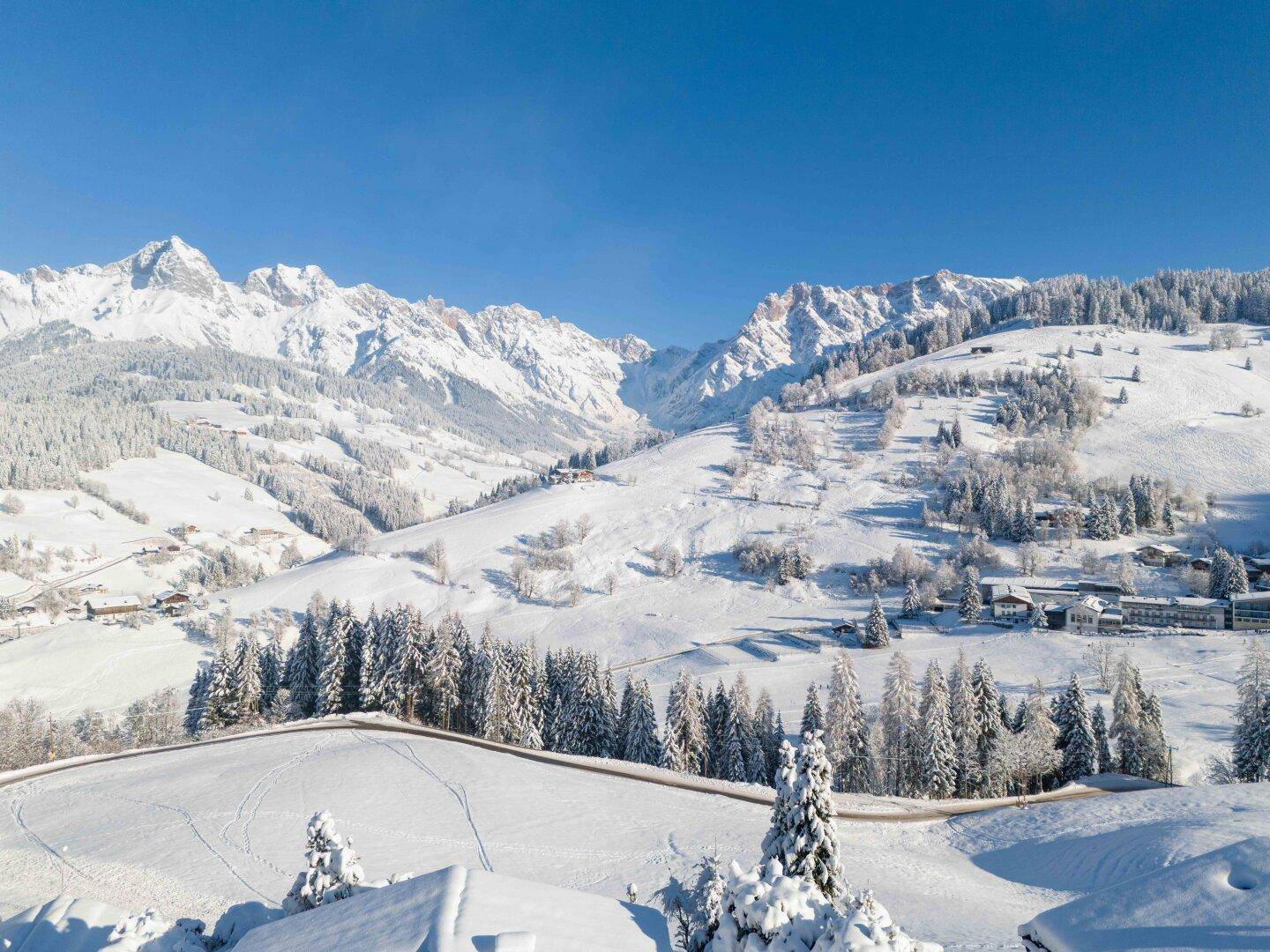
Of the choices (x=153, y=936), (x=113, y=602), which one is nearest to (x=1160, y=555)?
(x=153, y=936)

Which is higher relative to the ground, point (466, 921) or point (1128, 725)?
point (466, 921)

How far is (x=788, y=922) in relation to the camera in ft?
27.7

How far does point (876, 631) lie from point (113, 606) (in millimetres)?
131325

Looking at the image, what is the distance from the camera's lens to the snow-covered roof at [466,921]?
26.7ft

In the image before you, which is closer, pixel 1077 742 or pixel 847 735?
pixel 1077 742

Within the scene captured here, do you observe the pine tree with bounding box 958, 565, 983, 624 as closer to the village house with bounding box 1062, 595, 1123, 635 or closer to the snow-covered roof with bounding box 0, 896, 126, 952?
the village house with bounding box 1062, 595, 1123, 635

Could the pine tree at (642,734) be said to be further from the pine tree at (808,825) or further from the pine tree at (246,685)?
the pine tree at (808,825)

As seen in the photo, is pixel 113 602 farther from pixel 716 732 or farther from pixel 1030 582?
pixel 1030 582

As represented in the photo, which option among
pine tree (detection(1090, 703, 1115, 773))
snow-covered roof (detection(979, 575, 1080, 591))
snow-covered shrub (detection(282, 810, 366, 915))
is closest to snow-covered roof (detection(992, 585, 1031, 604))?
snow-covered roof (detection(979, 575, 1080, 591))

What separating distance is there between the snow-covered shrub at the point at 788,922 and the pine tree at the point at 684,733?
39.5 meters

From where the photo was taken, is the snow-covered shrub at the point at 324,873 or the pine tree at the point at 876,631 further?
the pine tree at the point at 876,631

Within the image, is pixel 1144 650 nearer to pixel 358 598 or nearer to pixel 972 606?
pixel 972 606

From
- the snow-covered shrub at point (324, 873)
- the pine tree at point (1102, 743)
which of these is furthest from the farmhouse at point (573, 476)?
the snow-covered shrub at point (324, 873)

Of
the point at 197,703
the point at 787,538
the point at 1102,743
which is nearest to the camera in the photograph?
the point at 1102,743
